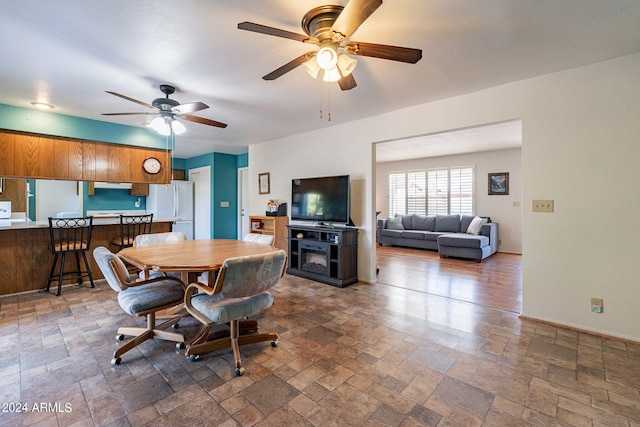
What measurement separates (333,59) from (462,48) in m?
1.18

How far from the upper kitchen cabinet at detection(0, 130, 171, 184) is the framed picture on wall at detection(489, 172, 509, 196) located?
6.90 m

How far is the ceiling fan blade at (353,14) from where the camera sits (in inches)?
53.6

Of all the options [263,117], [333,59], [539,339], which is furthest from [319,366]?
[263,117]

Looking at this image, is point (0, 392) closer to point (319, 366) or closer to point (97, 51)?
point (319, 366)

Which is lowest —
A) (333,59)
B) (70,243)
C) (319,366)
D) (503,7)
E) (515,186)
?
(319,366)

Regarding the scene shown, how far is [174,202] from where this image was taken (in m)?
6.57

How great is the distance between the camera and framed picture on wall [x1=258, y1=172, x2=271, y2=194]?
18.1 feet

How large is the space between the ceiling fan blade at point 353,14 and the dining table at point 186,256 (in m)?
1.69

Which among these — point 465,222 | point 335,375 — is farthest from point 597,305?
point 465,222

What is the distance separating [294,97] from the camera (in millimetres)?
3283

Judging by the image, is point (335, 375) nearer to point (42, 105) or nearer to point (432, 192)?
point (42, 105)

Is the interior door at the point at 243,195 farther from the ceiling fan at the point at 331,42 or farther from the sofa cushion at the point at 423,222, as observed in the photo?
the ceiling fan at the point at 331,42

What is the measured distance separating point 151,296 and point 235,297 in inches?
28.4

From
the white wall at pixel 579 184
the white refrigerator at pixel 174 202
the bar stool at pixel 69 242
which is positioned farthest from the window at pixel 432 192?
the bar stool at pixel 69 242
